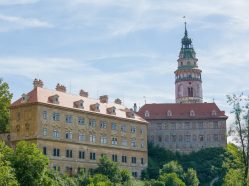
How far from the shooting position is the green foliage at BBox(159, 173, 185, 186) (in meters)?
88.6

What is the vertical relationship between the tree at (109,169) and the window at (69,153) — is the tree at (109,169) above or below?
below

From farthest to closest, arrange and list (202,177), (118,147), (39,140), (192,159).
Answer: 1. (192,159)
2. (202,177)
3. (118,147)
4. (39,140)

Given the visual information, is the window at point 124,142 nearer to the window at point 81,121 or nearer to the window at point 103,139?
the window at point 103,139

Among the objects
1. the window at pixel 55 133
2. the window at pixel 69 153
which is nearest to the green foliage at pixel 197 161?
the window at pixel 69 153

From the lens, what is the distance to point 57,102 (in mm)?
86875

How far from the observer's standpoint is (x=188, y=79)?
135m

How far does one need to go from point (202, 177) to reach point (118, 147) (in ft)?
59.4

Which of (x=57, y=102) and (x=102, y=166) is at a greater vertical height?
(x=57, y=102)

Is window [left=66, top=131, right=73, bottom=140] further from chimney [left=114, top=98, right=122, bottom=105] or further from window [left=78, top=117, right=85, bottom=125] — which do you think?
chimney [left=114, top=98, right=122, bottom=105]

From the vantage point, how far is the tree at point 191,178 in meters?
96.1

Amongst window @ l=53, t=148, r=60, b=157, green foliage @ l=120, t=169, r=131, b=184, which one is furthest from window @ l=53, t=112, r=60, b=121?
green foliage @ l=120, t=169, r=131, b=184

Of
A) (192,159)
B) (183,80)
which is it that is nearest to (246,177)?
(192,159)

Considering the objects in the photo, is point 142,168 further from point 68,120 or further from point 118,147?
point 68,120

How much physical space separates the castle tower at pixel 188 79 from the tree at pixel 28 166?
73284mm
